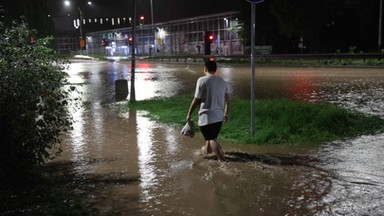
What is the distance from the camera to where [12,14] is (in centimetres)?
2295

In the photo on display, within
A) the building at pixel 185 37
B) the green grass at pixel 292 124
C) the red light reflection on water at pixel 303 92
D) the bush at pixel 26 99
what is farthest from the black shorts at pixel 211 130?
the building at pixel 185 37

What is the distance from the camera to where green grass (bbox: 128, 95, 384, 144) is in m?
8.88

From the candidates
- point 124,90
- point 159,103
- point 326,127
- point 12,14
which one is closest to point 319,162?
point 326,127

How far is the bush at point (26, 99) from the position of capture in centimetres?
578

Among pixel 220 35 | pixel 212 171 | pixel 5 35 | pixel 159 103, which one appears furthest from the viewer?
pixel 220 35

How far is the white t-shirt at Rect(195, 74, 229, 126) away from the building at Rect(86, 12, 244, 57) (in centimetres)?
4125

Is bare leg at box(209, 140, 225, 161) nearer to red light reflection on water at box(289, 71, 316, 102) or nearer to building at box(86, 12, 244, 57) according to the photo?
red light reflection on water at box(289, 71, 316, 102)

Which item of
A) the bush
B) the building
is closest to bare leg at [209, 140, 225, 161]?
the bush

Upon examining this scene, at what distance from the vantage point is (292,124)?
9.62 meters

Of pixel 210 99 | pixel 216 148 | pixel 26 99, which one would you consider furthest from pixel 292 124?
pixel 26 99

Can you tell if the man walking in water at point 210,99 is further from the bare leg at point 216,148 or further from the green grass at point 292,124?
the green grass at point 292,124

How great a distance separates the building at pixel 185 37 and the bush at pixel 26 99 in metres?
41.8

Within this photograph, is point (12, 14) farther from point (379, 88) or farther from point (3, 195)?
point (3, 195)

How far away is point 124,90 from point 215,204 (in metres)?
12.3
